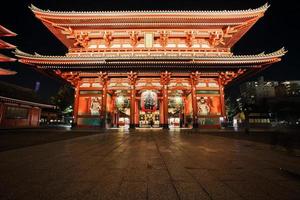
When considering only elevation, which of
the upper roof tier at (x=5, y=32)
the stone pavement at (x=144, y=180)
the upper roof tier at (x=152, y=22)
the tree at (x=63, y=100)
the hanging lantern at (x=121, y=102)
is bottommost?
the stone pavement at (x=144, y=180)

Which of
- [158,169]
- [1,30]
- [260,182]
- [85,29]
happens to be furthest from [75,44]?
[260,182]

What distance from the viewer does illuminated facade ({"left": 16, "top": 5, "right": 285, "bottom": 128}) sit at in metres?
15.4

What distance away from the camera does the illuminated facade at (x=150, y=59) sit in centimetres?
1537

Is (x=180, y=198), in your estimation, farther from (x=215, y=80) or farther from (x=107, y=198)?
(x=215, y=80)

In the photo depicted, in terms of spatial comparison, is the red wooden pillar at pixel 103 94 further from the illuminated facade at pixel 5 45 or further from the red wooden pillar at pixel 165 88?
the illuminated facade at pixel 5 45

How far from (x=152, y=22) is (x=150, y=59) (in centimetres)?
573

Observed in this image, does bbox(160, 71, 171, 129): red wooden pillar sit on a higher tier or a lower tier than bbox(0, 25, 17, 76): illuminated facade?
lower

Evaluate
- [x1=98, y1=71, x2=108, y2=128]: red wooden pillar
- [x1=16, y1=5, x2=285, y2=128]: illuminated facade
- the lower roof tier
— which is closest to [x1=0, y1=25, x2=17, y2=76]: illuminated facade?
[x1=16, y1=5, x2=285, y2=128]: illuminated facade

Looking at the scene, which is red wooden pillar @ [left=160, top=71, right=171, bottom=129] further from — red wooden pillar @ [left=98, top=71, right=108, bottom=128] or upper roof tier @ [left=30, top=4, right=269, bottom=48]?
red wooden pillar @ [left=98, top=71, right=108, bottom=128]

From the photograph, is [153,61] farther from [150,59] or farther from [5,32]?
[5,32]

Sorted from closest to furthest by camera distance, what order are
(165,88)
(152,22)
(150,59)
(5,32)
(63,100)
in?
(150,59) → (5,32) → (165,88) → (152,22) → (63,100)

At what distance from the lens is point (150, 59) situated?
15320 mm

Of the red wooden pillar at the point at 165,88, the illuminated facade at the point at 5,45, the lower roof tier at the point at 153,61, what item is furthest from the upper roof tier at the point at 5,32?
the red wooden pillar at the point at 165,88

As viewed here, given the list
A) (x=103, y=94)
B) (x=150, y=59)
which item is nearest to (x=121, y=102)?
(x=103, y=94)
